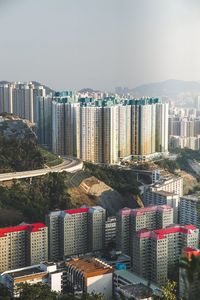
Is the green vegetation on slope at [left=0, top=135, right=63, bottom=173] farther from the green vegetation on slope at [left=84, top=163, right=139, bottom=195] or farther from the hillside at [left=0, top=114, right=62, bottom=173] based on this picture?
the green vegetation on slope at [left=84, top=163, right=139, bottom=195]

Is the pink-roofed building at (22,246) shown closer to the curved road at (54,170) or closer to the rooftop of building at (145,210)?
the rooftop of building at (145,210)

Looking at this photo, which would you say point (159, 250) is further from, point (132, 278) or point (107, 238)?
point (107, 238)

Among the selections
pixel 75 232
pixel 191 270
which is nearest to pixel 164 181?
pixel 75 232

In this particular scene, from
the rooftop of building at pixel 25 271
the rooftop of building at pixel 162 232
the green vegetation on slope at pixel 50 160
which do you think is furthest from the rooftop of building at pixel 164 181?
the rooftop of building at pixel 25 271

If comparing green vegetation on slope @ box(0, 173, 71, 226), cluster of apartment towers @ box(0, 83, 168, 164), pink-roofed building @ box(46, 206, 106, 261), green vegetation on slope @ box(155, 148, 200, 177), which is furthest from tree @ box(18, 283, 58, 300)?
green vegetation on slope @ box(155, 148, 200, 177)

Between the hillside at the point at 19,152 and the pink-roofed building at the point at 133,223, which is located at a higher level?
the hillside at the point at 19,152

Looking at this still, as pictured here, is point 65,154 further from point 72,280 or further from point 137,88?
point 72,280
